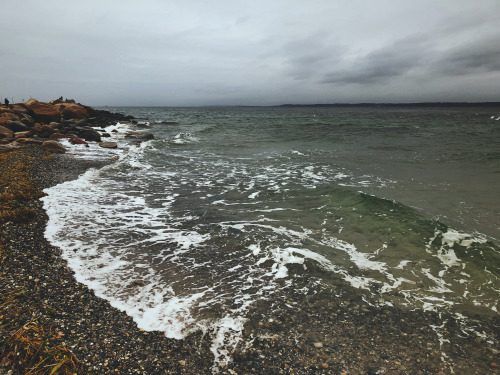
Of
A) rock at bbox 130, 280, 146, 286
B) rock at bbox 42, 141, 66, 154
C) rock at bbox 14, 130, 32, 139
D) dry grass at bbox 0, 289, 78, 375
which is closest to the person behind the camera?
dry grass at bbox 0, 289, 78, 375

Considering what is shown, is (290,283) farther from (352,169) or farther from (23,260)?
(352,169)

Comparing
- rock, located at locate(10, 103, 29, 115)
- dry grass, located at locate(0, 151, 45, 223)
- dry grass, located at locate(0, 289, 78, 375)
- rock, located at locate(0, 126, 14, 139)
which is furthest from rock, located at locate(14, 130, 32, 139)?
dry grass, located at locate(0, 289, 78, 375)

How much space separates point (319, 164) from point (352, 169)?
2.01 meters

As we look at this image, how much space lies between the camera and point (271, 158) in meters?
18.4

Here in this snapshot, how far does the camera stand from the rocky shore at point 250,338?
3.08 meters

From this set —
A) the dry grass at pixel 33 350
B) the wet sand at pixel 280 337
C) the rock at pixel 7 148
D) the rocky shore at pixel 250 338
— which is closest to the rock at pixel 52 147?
the rock at pixel 7 148

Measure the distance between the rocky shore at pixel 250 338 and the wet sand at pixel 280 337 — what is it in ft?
0.04

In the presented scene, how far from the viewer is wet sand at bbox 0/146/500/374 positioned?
10.5 feet

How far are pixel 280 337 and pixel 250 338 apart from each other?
1.33ft

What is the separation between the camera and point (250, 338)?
3.63 metres

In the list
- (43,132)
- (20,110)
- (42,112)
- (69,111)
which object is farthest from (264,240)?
(69,111)

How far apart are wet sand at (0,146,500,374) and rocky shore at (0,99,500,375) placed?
0.5 inches

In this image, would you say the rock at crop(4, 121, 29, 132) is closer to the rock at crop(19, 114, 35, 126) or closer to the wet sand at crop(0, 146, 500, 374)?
the rock at crop(19, 114, 35, 126)

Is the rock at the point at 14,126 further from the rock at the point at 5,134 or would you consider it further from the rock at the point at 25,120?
the rock at the point at 25,120
